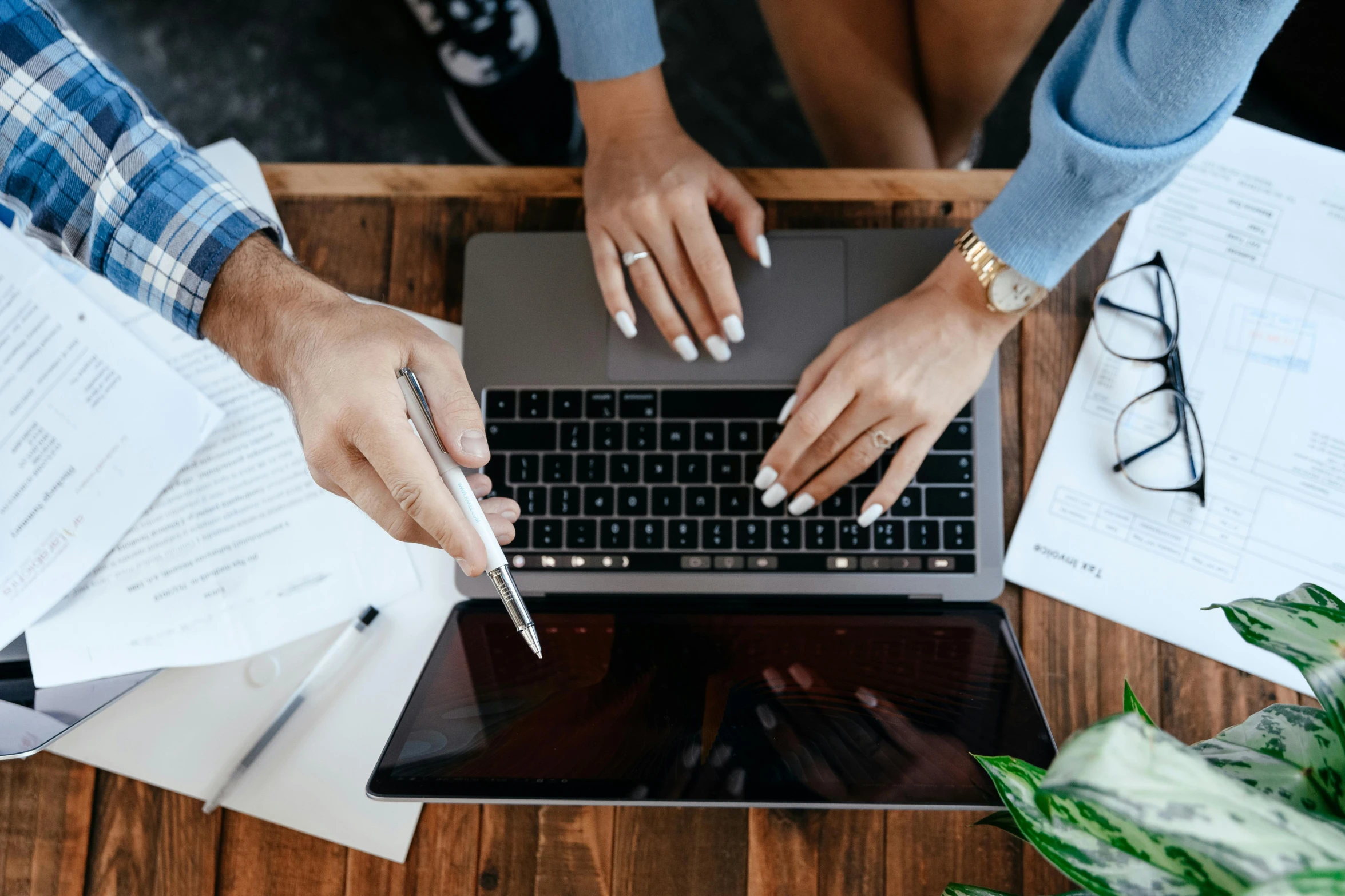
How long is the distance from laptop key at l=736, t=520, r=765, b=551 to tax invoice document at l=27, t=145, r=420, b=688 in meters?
0.30

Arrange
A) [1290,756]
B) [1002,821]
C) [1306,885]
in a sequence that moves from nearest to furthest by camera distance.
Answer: [1306,885] → [1290,756] → [1002,821]

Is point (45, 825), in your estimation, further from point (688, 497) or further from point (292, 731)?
point (688, 497)

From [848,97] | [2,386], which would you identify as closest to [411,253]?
[2,386]

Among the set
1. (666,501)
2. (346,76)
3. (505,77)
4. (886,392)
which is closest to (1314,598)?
(886,392)

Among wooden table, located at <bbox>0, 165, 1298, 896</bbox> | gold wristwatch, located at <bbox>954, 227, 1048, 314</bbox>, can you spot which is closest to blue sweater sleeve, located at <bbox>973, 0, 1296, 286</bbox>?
gold wristwatch, located at <bbox>954, 227, 1048, 314</bbox>

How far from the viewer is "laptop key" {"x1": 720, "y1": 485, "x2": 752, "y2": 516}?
68 centimetres

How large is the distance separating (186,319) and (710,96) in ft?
3.25

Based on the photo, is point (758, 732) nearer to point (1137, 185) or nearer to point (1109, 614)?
point (1109, 614)

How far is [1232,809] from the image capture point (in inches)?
10.7

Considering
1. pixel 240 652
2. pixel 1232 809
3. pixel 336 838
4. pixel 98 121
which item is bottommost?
pixel 336 838

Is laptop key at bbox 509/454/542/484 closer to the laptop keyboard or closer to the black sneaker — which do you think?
the laptop keyboard

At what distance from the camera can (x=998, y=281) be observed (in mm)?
662

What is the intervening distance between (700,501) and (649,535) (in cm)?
5

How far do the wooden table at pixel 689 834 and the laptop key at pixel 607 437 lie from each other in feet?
1.04
